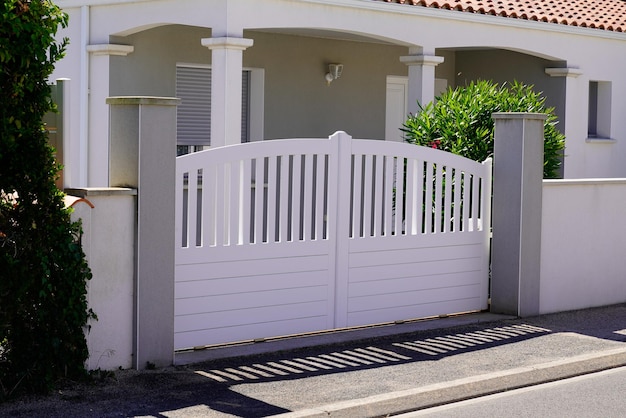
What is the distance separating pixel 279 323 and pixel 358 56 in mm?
8851

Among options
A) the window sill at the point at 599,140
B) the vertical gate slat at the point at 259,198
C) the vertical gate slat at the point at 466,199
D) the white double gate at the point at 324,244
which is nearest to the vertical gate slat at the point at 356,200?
the white double gate at the point at 324,244

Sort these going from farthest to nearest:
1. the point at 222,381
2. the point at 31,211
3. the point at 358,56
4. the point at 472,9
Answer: the point at 358,56 < the point at 472,9 < the point at 222,381 < the point at 31,211

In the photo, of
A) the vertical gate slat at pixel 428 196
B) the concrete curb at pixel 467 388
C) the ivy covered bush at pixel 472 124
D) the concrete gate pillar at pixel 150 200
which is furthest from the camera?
the ivy covered bush at pixel 472 124

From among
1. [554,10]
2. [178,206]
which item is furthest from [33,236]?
[554,10]

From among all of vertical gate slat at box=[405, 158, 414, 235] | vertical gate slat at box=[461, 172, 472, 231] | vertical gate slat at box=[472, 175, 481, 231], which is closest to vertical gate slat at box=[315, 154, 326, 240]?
vertical gate slat at box=[405, 158, 414, 235]

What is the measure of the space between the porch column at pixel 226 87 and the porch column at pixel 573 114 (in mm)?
6554

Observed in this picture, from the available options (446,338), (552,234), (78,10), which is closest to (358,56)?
(78,10)

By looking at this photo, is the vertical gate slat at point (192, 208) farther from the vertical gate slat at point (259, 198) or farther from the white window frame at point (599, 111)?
the white window frame at point (599, 111)

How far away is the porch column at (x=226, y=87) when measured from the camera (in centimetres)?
1170

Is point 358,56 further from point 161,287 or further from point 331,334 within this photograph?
point 161,287

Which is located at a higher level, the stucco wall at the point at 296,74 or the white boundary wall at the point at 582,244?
the stucco wall at the point at 296,74

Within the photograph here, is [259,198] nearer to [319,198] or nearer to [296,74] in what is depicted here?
[319,198]

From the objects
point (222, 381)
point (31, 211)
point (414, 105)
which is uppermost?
point (414, 105)

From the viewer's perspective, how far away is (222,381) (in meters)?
7.05
